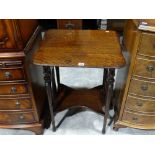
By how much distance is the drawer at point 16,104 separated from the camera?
4.47 feet

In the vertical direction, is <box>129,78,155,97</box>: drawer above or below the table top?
below

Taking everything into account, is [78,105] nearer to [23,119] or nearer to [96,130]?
[96,130]

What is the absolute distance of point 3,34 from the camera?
42.5 inches

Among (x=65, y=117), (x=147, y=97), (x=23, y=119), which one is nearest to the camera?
Result: (x=147, y=97)

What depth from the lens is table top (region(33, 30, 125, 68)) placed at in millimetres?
1134

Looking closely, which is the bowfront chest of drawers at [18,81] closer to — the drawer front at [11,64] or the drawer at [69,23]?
the drawer front at [11,64]

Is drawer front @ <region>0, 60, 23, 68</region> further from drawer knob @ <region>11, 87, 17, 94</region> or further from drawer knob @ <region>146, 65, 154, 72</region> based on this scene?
drawer knob @ <region>146, 65, 154, 72</region>

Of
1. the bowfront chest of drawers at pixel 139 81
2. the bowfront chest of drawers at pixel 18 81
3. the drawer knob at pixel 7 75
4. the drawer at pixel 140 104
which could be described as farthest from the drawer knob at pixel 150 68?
the drawer knob at pixel 7 75

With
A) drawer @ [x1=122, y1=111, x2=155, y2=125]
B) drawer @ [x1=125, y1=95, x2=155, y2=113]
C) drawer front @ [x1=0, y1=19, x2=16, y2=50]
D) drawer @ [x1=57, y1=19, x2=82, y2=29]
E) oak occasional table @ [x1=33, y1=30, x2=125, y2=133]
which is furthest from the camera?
drawer @ [x1=57, y1=19, x2=82, y2=29]

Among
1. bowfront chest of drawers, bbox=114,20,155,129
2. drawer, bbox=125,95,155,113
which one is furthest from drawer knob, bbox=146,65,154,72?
drawer, bbox=125,95,155,113

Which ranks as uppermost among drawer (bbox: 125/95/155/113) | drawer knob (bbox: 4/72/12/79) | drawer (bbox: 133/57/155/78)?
drawer (bbox: 133/57/155/78)

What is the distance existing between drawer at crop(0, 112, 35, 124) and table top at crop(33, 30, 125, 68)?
502 millimetres

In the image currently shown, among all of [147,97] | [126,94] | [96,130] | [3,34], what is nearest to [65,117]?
[96,130]

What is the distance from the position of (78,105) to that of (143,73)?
0.62 metres
